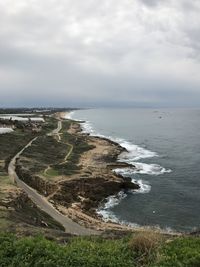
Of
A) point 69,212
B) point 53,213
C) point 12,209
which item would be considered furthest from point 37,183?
point 12,209

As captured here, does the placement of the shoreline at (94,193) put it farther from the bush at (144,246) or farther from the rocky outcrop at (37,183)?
the bush at (144,246)

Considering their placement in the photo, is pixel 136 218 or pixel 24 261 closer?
pixel 24 261

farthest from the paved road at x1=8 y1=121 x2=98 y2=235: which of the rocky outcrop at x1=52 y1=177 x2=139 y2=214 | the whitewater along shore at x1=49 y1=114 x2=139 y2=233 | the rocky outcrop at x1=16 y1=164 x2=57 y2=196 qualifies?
the rocky outcrop at x1=52 y1=177 x2=139 y2=214

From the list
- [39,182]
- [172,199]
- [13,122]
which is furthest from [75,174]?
[13,122]

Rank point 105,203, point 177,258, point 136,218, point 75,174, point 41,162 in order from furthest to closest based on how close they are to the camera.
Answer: point 41,162, point 75,174, point 105,203, point 136,218, point 177,258

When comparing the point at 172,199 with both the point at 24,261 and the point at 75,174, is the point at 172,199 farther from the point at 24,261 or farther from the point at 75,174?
the point at 24,261

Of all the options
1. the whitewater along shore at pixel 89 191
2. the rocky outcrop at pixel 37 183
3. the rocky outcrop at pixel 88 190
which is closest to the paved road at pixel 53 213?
the rocky outcrop at pixel 37 183

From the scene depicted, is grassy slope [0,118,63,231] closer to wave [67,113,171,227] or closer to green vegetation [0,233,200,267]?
green vegetation [0,233,200,267]

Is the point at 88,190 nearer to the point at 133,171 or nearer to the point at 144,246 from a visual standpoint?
the point at 133,171
